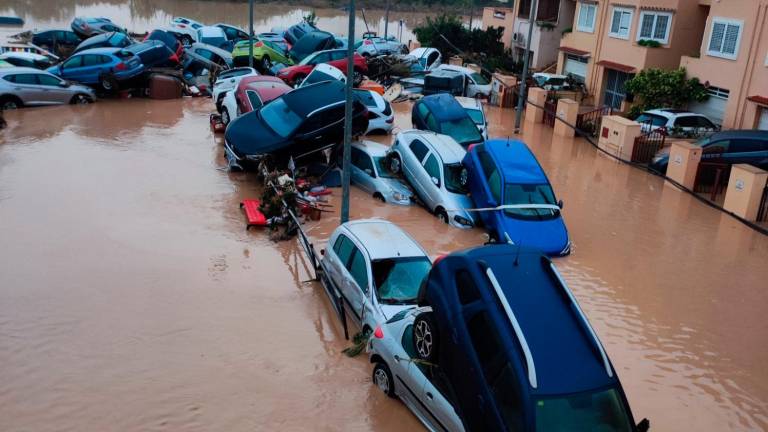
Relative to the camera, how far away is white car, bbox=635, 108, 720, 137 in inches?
851

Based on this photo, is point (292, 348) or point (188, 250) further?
point (188, 250)

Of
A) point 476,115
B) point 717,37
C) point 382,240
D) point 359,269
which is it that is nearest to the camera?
point 359,269

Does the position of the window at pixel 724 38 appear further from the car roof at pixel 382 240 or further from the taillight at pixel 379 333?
the taillight at pixel 379 333

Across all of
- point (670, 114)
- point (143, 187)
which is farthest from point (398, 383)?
point (670, 114)

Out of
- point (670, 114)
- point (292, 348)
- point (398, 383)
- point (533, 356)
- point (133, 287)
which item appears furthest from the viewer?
point (670, 114)

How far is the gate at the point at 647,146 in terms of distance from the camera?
811 inches

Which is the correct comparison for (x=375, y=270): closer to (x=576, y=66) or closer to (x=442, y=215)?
(x=442, y=215)

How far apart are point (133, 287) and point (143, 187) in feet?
17.4

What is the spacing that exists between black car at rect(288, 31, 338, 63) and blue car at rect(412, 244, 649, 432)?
2623 centimetres

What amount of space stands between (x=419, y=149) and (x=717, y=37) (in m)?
12.6

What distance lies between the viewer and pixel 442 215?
598 inches

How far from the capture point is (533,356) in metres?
6.64

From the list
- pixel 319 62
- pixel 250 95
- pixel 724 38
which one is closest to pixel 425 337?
pixel 250 95

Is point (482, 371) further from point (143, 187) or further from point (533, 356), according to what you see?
point (143, 187)
